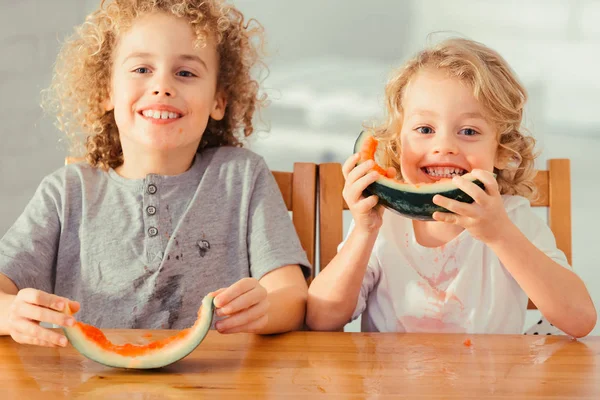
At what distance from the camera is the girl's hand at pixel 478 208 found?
3.64ft

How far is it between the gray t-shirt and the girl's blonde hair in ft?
1.00

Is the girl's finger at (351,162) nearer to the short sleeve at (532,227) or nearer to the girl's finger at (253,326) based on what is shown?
the girl's finger at (253,326)

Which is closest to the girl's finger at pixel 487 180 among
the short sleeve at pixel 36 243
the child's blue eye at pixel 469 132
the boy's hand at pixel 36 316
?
the child's blue eye at pixel 469 132

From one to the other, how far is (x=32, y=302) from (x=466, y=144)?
2.62 feet

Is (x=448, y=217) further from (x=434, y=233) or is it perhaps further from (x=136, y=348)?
(x=136, y=348)

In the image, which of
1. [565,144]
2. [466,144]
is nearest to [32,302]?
[466,144]

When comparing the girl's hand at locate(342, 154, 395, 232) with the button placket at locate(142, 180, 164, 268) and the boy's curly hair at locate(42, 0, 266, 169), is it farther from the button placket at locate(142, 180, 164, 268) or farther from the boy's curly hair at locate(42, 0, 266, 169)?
the boy's curly hair at locate(42, 0, 266, 169)

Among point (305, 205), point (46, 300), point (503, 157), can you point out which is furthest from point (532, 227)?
point (46, 300)

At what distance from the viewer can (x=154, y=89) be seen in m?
1.52

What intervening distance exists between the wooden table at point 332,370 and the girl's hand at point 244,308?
0.9 inches

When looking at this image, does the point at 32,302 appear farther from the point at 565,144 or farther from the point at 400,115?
the point at 565,144

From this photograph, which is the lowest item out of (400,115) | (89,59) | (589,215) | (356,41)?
(589,215)

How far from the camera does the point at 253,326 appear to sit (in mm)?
1128

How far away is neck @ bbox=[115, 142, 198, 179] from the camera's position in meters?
1.60
